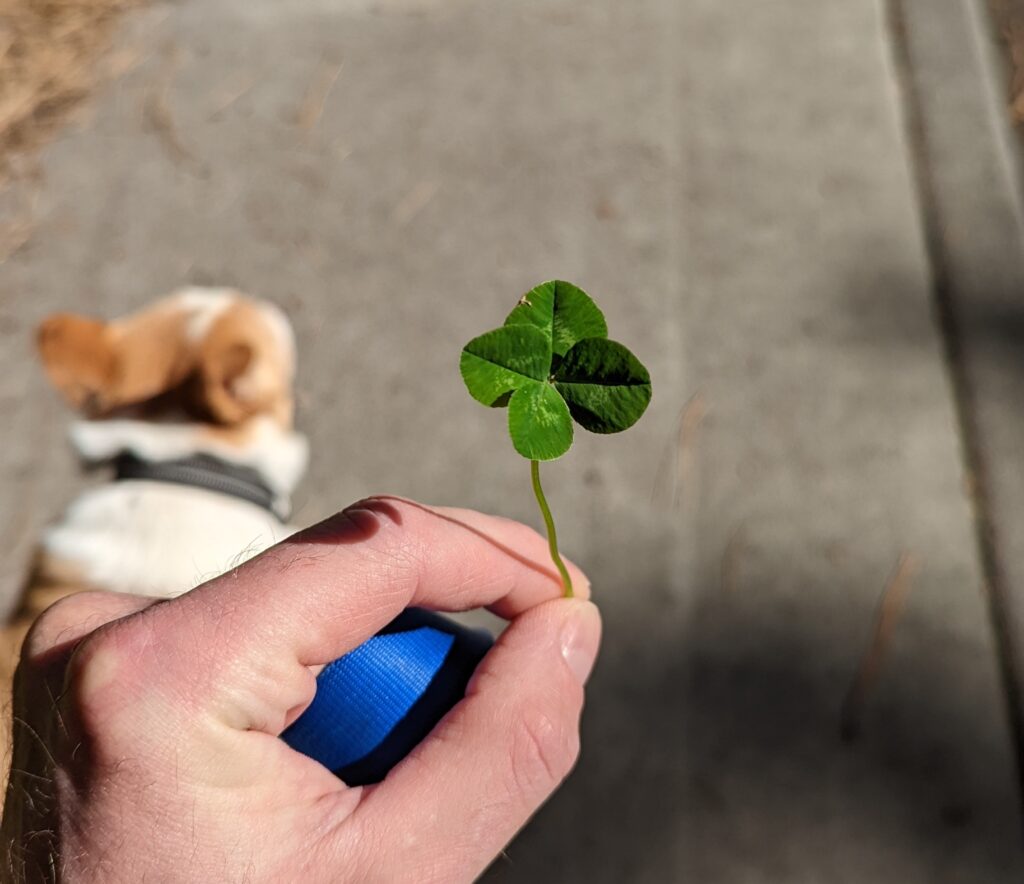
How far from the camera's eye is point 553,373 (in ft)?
3.06

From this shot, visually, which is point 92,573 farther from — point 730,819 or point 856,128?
point 856,128

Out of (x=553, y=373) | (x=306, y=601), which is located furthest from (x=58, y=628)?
(x=553, y=373)

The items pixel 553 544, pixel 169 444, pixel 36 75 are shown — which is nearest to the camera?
pixel 553 544

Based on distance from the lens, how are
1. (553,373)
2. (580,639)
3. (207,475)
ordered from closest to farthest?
(553,373) < (580,639) < (207,475)

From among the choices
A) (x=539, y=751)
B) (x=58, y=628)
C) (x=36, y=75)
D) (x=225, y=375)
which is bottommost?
(x=539, y=751)

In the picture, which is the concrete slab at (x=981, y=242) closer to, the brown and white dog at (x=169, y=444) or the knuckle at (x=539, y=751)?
the knuckle at (x=539, y=751)

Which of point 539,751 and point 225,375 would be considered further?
point 225,375

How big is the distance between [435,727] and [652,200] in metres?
2.16

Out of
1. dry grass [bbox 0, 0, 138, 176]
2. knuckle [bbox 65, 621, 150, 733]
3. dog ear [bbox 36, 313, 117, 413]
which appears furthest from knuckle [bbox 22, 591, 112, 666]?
dry grass [bbox 0, 0, 138, 176]

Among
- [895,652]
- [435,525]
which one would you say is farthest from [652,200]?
[435,525]

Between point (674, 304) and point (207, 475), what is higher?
point (674, 304)

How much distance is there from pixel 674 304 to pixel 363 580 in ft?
6.13

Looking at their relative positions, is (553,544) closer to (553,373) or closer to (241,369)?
(553,373)

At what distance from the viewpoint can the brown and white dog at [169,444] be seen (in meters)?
1.85
